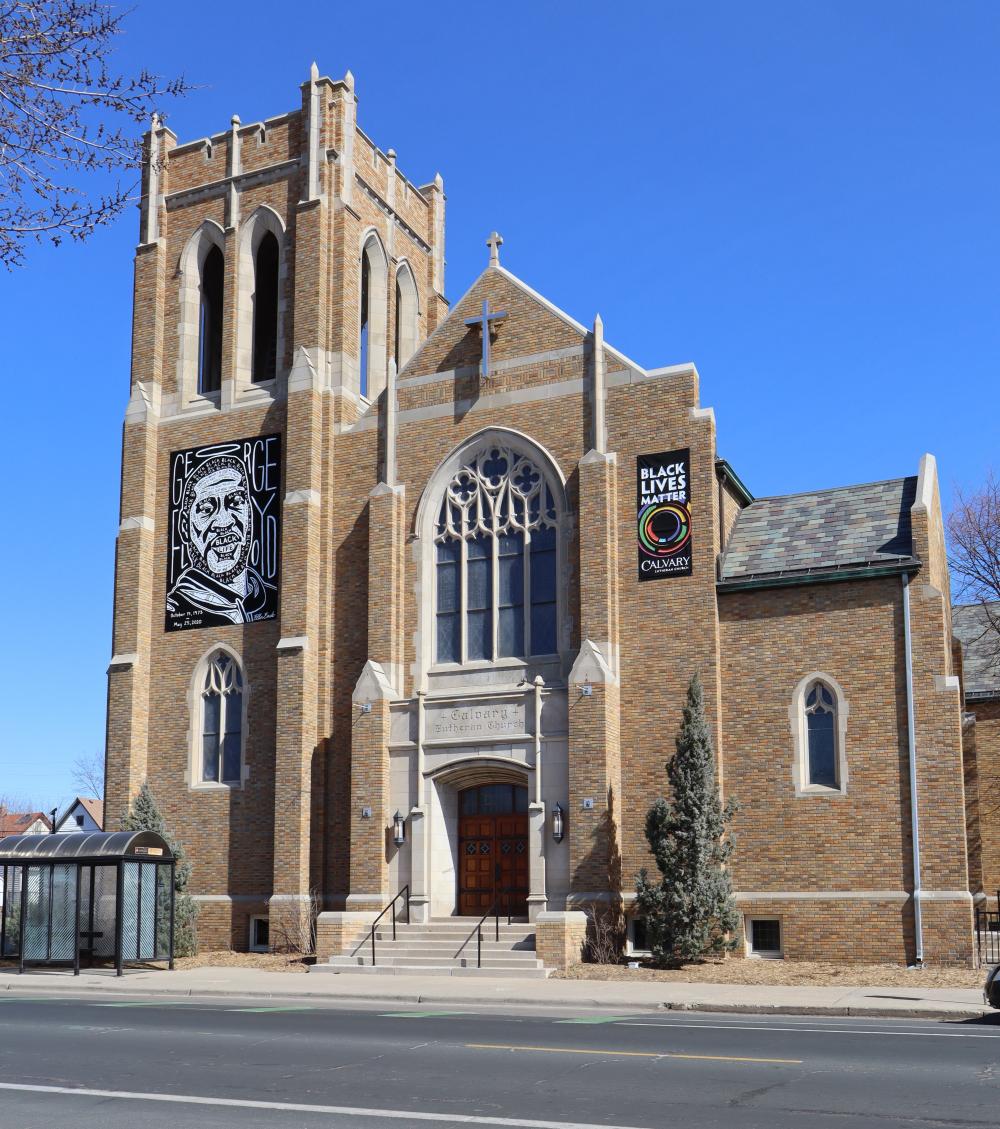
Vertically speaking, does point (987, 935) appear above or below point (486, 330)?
below

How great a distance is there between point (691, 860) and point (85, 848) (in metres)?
11.6

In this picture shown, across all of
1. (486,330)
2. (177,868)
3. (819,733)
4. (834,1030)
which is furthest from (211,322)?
(834,1030)

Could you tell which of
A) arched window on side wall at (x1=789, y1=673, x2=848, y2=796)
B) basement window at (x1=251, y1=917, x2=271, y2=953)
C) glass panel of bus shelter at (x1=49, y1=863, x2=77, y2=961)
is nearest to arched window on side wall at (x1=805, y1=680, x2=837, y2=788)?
arched window on side wall at (x1=789, y1=673, x2=848, y2=796)

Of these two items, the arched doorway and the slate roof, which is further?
the arched doorway

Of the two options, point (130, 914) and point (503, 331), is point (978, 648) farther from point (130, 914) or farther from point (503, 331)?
point (130, 914)

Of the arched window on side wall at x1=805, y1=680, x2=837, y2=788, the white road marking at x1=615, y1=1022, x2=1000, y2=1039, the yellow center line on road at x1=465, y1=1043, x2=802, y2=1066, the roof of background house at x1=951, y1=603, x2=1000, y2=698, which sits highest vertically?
the roof of background house at x1=951, y1=603, x2=1000, y2=698

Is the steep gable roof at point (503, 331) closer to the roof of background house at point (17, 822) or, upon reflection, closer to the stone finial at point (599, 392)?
the stone finial at point (599, 392)

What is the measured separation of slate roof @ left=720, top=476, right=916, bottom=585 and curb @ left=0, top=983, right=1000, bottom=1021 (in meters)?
9.82

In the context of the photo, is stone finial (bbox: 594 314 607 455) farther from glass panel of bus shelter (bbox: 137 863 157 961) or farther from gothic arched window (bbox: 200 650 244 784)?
glass panel of bus shelter (bbox: 137 863 157 961)

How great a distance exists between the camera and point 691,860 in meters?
23.9

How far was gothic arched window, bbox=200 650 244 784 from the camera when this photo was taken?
30625mm

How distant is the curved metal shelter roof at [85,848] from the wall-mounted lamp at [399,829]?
4403 millimetres

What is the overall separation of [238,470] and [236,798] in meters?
7.44

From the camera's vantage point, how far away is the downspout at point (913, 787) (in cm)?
2356
